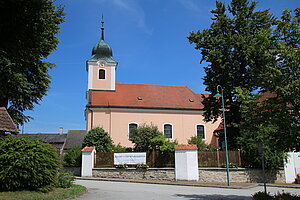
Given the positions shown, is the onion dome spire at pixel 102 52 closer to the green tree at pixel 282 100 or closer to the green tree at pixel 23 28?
the green tree at pixel 23 28

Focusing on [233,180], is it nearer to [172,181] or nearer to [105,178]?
[172,181]

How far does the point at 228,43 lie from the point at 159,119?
15668mm

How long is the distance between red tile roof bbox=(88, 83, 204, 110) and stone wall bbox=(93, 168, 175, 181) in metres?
13.3

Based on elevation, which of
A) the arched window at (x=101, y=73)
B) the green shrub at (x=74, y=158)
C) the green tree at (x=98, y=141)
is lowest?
the green shrub at (x=74, y=158)

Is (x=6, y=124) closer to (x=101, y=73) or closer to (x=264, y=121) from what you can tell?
(x=264, y=121)

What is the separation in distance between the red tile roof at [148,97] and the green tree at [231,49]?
12365 millimetres

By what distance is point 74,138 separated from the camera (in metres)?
53.1

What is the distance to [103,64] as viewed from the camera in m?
38.7

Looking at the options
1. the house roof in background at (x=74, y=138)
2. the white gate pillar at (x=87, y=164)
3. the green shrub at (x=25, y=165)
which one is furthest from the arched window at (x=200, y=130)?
the green shrub at (x=25, y=165)

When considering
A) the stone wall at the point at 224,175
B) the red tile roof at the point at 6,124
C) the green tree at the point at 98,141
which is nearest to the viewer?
the red tile roof at the point at 6,124

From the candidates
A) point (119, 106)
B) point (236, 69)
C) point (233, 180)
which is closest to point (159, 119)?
point (119, 106)

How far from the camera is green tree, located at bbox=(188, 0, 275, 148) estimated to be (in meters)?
22.4

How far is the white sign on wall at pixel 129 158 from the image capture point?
21.3 meters

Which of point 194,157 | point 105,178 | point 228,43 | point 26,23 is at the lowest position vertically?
point 105,178
